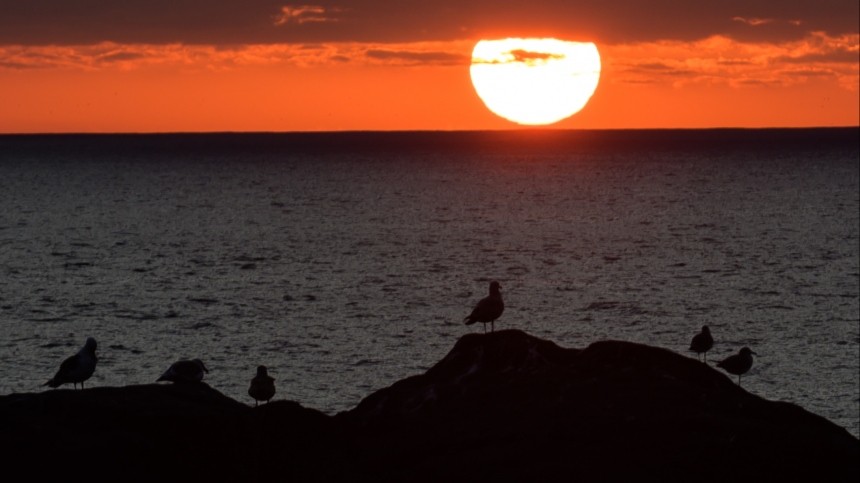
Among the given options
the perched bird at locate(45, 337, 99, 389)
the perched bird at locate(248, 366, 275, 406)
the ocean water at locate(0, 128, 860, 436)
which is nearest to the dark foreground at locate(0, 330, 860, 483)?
the perched bird at locate(248, 366, 275, 406)

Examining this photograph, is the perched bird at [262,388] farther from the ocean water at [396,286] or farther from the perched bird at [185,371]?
the ocean water at [396,286]

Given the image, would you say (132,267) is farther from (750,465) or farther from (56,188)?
(56,188)

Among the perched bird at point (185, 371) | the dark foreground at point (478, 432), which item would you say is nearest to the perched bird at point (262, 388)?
the perched bird at point (185, 371)

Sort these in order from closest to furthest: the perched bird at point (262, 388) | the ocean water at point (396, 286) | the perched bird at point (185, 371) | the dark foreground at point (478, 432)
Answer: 1. the dark foreground at point (478, 432)
2. the perched bird at point (262, 388)
3. the perched bird at point (185, 371)
4. the ocean water at point (396, 286)

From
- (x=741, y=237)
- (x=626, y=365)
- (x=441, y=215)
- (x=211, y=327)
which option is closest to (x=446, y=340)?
(x=211, y=327)

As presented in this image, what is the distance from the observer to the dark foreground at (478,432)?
59.4 ft

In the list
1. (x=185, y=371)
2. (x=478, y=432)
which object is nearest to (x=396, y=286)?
(x=185, y=371)

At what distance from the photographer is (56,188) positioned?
17712cm

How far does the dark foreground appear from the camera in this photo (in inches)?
712

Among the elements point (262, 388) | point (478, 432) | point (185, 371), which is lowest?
point (478, 432)

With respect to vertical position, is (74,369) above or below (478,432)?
above

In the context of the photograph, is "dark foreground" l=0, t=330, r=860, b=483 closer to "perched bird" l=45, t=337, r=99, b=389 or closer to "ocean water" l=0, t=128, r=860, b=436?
"perched bird" l=45, t=337, r=99, b=389

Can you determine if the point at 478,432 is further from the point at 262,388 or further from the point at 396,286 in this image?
the point at 396,286

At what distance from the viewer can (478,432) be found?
63.6 ft
